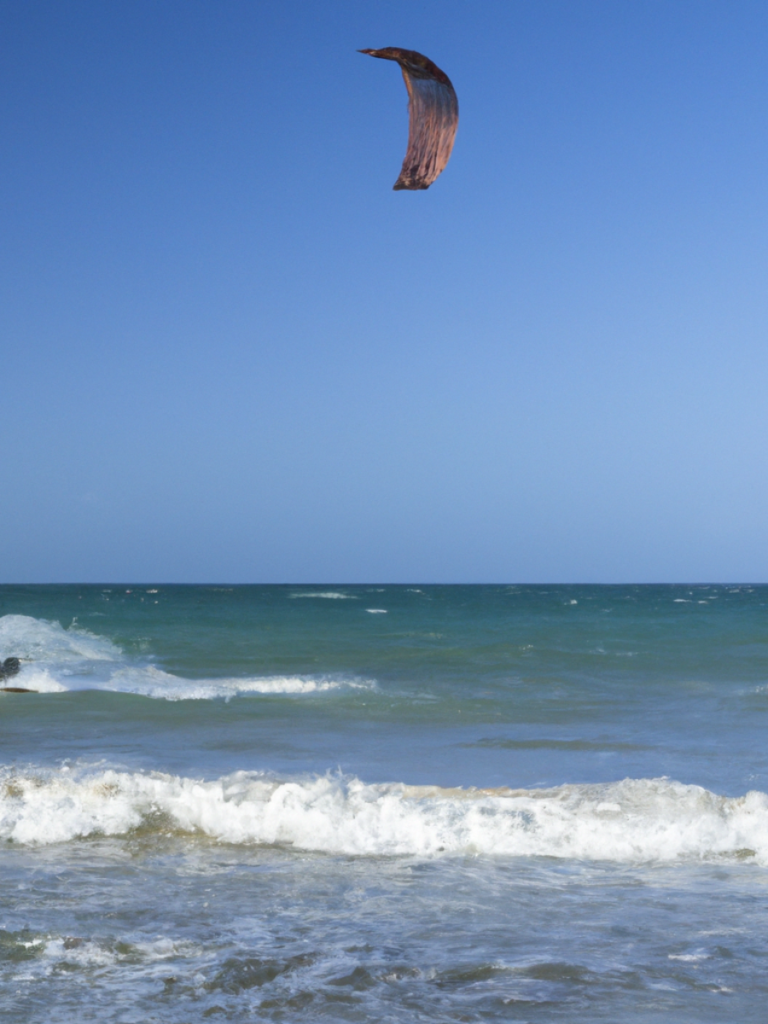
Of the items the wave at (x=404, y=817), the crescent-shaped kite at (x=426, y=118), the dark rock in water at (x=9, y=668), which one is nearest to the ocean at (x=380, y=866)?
the wave at (x=404, y=817)

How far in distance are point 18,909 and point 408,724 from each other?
7.43m

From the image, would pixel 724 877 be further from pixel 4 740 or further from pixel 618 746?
pixel 4 740

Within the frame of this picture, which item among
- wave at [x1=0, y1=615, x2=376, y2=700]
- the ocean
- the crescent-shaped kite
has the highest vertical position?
the crescent-shaped kite

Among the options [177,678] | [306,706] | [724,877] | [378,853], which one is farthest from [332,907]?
[177,678]

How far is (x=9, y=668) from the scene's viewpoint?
15984 mm

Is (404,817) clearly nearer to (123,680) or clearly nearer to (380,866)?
(380,866)

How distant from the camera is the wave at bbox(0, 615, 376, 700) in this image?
48.8 ft

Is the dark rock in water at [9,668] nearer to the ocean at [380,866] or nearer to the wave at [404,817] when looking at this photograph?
the ocean at [380,866]

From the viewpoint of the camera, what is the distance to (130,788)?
258 inches

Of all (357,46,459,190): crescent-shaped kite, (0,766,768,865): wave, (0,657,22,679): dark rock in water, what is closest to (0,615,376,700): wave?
(0,657,22,679): dark rock in water

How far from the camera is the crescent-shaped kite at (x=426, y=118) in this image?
3973mm

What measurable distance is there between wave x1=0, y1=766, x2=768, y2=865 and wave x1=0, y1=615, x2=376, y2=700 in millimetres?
7690

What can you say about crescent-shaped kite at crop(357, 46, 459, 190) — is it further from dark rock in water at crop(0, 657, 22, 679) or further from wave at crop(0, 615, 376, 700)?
dark rock in water at crop(0, 657, 22, 679)

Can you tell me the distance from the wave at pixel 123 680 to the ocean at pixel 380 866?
2404 mm
